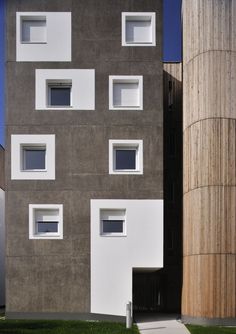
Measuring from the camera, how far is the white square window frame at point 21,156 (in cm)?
1780

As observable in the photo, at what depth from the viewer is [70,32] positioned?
18203 millimetres

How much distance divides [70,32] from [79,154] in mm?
4778

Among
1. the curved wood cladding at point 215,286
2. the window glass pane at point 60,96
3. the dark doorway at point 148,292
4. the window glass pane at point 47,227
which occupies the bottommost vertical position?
the dark doorway at point 148,292

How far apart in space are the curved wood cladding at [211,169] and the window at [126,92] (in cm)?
203

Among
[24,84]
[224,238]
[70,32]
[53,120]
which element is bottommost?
[224,238]

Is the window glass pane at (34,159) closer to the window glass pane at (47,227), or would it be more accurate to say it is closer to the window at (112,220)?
the window glass pane at (47,227)

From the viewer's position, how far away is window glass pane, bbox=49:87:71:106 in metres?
18.5

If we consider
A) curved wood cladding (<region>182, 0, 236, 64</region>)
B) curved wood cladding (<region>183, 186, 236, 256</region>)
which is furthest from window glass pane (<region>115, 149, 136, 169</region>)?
curved wood cladding (<region>182, 0, 236, 64</region>)

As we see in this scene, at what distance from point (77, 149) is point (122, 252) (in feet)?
13.9

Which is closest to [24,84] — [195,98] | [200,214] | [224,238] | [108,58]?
[108,58]

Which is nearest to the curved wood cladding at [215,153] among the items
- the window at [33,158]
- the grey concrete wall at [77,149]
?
the grey concrete wall at [77,149]

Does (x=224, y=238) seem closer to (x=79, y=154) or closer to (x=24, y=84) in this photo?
(x=79, y=154)

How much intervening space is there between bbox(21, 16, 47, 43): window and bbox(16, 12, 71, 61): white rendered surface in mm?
82

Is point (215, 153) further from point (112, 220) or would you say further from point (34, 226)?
point (34, 226)
